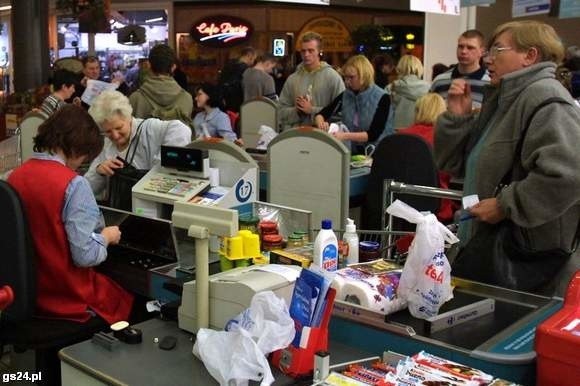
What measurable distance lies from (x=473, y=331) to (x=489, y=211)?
49 cm

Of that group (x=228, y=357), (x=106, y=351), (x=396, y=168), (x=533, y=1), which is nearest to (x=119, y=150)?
(x=396, y=168)

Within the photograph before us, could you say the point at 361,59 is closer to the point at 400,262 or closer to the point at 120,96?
the point at 120,96

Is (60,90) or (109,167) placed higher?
(60,90)

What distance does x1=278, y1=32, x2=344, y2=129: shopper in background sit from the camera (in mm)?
5695

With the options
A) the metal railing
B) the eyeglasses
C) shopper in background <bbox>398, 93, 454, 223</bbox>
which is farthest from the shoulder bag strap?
the eyeglasses

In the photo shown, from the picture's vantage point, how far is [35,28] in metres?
10.5

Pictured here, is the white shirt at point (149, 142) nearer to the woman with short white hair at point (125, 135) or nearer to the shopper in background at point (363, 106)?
the woman with short white hair at point (125, 135)

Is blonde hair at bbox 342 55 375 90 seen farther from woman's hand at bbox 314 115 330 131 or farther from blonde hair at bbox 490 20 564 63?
blonde hair at bbox 490 20 564 63

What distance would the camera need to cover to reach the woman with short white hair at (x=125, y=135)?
3.70 m

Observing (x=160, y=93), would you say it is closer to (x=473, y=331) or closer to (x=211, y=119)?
(x=211, y=119)

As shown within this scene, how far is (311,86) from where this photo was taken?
576 centimetres

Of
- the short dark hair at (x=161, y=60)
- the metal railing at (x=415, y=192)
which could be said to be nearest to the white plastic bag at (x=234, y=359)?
the metal railing at (x=415, y=192)

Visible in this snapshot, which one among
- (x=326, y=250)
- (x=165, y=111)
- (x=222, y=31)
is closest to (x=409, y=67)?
(x=165, y=111)

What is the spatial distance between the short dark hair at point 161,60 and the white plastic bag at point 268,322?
3.74 m
